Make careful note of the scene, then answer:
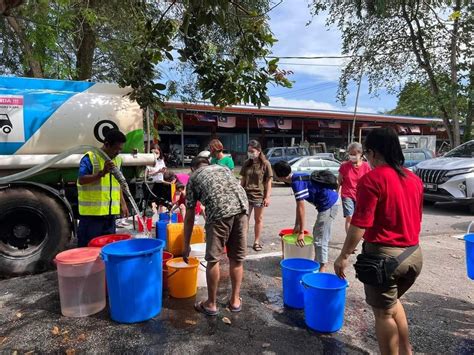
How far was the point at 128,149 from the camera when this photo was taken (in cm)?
532

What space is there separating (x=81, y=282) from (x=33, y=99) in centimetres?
248

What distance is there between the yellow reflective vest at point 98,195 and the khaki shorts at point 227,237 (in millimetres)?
1385

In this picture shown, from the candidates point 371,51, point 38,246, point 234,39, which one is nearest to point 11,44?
point 38,246

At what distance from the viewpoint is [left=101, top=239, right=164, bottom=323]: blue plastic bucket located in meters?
3.30

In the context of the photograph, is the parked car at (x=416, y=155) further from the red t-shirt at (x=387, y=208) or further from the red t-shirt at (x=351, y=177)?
the red t-shirt at (x=387, y=208)

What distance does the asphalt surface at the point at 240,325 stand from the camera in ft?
10.2

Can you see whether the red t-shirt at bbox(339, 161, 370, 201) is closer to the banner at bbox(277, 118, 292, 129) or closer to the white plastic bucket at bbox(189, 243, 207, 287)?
the white plastic bucket at bbox(189, 243, 207, 287)

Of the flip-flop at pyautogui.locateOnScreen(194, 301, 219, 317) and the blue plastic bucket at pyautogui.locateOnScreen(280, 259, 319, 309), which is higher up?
the blue plastic bucket at pyautogui.locateOnScreen(280, 259, 319, 309)

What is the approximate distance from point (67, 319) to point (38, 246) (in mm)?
1473

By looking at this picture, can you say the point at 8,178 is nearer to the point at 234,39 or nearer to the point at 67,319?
the point at 67,319

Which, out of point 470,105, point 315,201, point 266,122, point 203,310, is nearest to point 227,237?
point 203,310

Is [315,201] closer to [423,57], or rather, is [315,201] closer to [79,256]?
[79,256]

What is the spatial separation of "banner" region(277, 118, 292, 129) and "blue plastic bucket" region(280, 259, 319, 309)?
22.3 meters

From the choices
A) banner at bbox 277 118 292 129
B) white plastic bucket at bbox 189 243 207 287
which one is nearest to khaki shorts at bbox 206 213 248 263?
white plastic bucket at bbox 189 243 207 287
